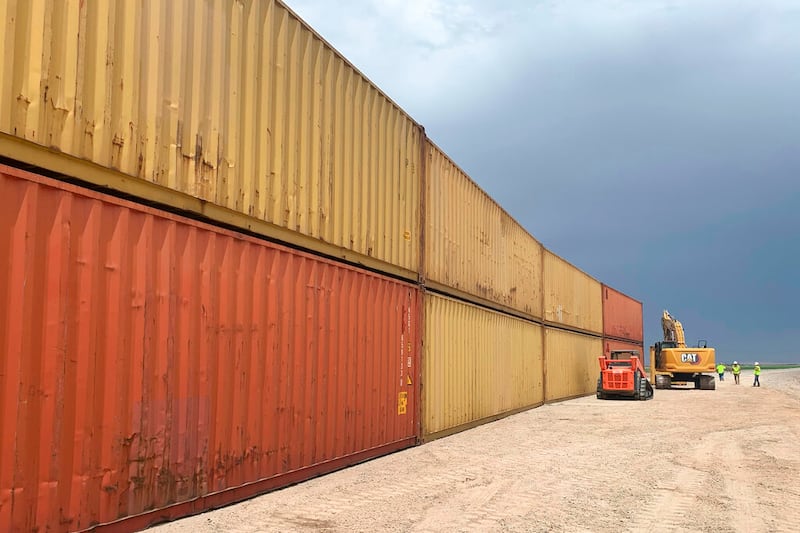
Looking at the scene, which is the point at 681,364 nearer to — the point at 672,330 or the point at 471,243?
the point at 672,330

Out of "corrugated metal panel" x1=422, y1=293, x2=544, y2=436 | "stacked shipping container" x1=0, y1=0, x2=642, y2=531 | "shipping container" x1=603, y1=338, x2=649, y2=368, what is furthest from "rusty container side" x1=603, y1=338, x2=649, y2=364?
"stacked shipping container" x1=0, y1=0, x2=642, y2=531

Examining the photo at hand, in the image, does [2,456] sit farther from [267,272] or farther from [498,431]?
[498,431]

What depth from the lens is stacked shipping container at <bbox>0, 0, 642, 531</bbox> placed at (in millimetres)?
4406

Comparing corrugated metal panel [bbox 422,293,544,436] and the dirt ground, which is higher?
corrugated metal panel [bbox 422,293,544,436]

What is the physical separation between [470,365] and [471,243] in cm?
278

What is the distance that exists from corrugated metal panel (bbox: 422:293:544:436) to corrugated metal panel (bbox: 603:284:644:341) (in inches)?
536

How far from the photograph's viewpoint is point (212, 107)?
6.15 metres

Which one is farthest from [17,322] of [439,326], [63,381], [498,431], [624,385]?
[624,385]

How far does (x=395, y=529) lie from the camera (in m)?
5.73

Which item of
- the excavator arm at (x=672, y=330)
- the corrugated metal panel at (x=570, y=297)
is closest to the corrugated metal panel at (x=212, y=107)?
the corrugated metal panel at (x=570, y=297)

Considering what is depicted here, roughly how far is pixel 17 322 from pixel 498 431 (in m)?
11.0

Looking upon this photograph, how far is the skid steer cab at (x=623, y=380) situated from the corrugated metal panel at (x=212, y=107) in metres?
16.6

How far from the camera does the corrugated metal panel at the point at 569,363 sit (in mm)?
21906

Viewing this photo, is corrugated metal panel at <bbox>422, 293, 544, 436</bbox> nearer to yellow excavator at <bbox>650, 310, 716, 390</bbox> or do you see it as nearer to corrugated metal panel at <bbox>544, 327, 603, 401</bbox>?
corrugated metal panel at <bbox>544, 327, 603, 401</bbox>
